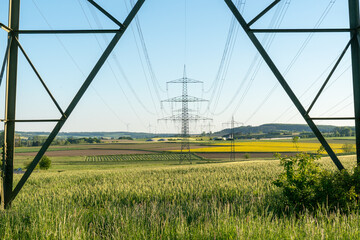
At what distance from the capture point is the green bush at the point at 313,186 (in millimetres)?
8117

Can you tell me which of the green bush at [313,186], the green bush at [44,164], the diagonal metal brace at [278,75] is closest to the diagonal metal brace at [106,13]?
the diagonal metal brace at [278,75]

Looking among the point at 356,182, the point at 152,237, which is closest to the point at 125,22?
the point at 152,237

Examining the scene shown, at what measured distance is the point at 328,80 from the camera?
9078mm

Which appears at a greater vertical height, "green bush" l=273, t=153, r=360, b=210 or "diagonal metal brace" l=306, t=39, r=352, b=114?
"diagonal metal brace" l=306, t=39, r=352, b=114

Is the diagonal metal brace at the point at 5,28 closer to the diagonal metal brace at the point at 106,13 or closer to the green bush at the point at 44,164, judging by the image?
the diagonal metal brace at the point at 106,13

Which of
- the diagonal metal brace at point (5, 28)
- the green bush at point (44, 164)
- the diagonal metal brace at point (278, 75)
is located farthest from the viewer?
the green bush at point (44, 164)

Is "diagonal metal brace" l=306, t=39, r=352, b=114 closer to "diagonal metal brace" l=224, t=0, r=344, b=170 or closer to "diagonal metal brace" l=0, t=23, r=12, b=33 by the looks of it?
"diagonal metal brace" l=224, t=0, r=344, b=170

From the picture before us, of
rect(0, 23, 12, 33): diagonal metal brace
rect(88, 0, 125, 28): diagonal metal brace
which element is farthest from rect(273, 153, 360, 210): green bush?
rect(0, 23, 12, 33): diagonal metal brace

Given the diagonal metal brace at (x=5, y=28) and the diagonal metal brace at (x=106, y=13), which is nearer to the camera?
the diagonal metal brace at (x=5, y=28)

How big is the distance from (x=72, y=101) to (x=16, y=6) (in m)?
3.30

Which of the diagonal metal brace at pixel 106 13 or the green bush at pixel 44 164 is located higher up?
the diagonal metal brace at pixel 106 13

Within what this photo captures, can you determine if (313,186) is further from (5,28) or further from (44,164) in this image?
(44,164)

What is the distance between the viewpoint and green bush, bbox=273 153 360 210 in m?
8.12

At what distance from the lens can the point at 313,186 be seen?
26.8ft
